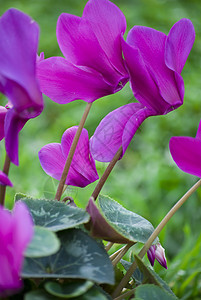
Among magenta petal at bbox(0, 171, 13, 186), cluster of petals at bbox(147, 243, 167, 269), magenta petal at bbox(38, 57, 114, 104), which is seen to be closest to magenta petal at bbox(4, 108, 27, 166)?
magenta petal at bbox(0, 171, 13, 186)

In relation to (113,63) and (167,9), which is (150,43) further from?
(167,9)

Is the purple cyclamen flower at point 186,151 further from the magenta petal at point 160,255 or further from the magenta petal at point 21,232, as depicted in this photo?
the magenta petal at point 21,232

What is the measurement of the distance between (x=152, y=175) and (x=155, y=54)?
1607 millimetres

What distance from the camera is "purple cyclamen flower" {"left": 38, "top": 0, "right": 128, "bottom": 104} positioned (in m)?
0.64

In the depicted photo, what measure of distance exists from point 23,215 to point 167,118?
7.60 feet

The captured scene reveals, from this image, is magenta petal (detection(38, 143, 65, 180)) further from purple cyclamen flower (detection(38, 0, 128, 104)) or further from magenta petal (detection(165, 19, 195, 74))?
magenta petal (detection(165, 19, 195, 74))

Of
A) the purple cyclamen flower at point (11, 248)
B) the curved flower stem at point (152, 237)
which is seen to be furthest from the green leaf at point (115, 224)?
the purple cyclamen flower at point (11, 248)

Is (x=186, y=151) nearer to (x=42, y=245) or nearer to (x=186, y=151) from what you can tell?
(x=186, y=151)

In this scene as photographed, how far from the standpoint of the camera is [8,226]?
447 millimetres

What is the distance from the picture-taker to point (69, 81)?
677 millimetres

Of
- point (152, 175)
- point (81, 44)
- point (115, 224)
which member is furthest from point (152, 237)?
point (152, 175)

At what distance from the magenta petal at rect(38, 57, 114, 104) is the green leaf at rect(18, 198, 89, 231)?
0.50ft

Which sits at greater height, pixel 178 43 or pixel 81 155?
pixel 178 43

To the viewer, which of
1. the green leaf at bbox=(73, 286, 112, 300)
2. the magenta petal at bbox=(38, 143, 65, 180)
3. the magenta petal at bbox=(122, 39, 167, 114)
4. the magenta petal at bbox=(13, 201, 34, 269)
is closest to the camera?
the magenta petal at bbox=(13, 201, 34, 269)
